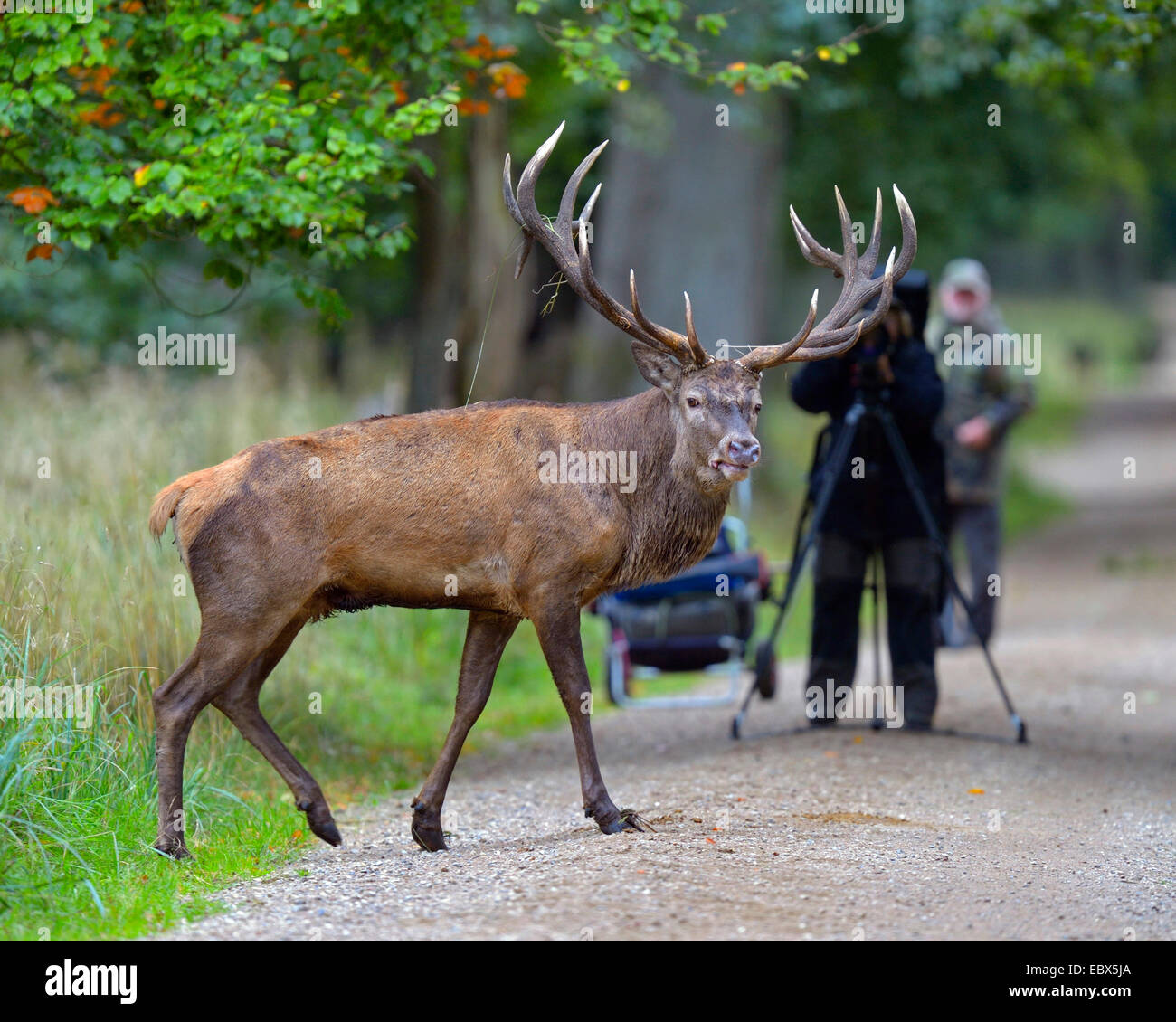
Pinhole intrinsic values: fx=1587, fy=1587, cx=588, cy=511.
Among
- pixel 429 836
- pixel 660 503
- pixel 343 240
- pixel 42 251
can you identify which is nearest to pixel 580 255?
pixel 660 503

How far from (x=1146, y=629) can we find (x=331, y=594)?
978 centimetres

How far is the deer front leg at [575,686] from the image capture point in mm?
6453

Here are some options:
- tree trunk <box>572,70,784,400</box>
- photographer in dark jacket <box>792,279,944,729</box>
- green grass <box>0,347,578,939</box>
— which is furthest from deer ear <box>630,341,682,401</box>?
tree trunk <box>572,70,784,400</box>

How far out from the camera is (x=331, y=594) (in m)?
6.55

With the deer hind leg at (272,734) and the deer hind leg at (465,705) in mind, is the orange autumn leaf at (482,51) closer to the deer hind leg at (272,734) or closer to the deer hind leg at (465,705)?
the deer hind leg at (465,705)

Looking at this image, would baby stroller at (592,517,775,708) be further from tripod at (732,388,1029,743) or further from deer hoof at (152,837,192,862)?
deer hoof at (152,837,192,862)

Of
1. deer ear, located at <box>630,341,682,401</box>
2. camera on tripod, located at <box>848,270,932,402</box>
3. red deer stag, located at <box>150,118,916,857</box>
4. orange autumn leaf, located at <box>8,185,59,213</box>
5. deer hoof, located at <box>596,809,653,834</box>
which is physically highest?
orange autumn leaf, located at <box>8,185,59,213</box>

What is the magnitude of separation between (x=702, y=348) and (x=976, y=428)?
20.6ft

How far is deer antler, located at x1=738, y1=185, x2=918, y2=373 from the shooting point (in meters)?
6.71

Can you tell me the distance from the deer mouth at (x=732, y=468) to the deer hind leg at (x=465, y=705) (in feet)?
3.76

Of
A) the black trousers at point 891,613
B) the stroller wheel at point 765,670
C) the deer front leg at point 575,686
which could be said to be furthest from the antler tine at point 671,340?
the black trousers at point 891,613

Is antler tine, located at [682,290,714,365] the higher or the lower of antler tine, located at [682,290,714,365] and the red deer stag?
the higher

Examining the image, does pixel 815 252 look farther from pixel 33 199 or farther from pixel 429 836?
pixel 33 199

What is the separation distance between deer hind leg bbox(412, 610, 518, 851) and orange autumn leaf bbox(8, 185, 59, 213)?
2.82m
